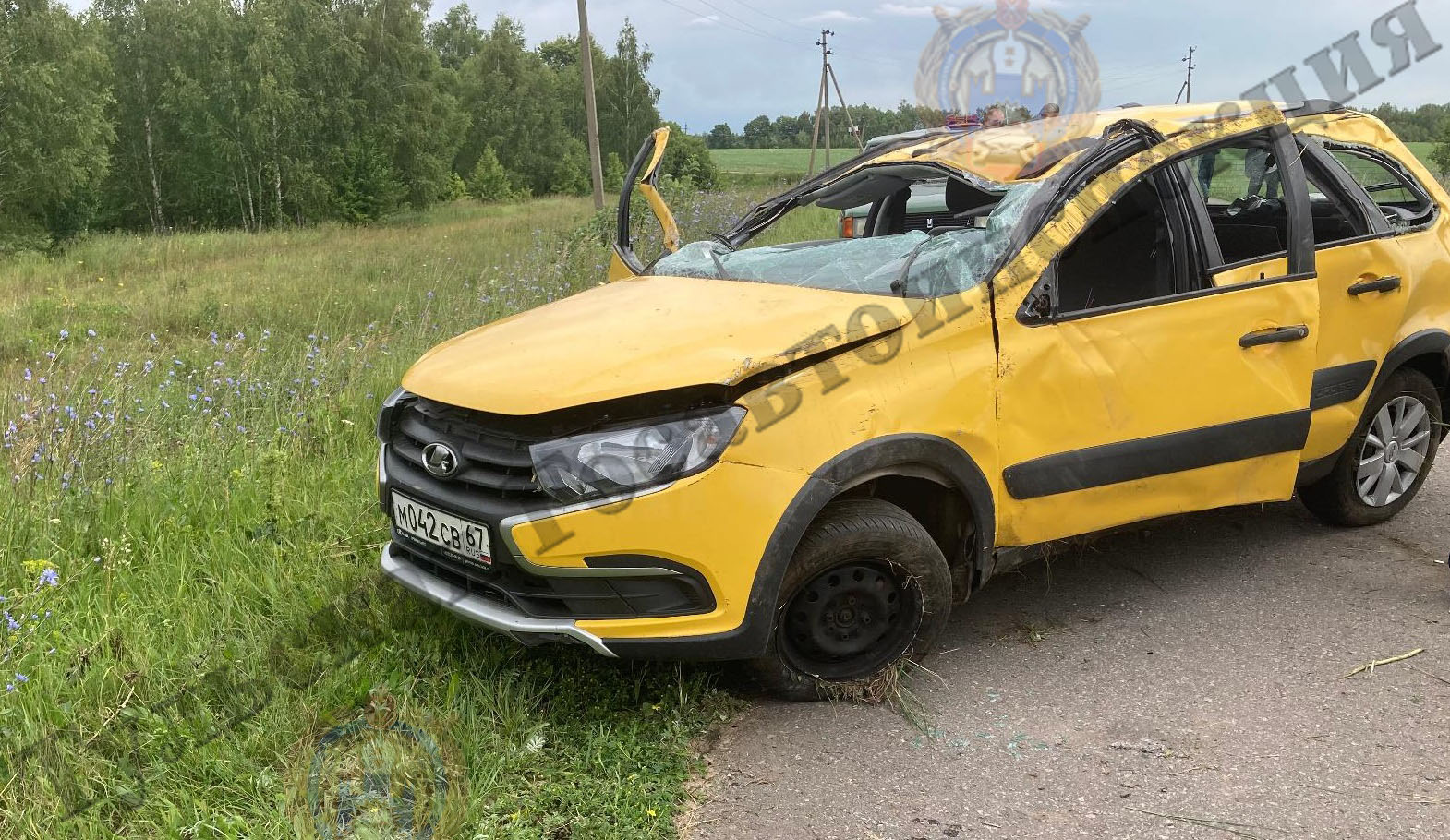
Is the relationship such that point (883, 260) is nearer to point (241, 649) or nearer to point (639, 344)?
point (639, 344)

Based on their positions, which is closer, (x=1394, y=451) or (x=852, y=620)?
(x=852, y=620)

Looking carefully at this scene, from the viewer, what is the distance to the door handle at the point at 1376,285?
3578 mm

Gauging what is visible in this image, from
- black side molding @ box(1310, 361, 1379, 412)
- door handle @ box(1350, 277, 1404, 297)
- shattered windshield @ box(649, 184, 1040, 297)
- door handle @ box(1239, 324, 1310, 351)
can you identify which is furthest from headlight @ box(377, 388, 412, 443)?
door handle @ box(1350, 277, 1404, 297)

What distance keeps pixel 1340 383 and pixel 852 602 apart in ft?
6.95

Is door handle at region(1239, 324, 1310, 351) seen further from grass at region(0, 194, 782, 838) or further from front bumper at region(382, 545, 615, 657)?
front bumper at region(382, 545, 615, 657)

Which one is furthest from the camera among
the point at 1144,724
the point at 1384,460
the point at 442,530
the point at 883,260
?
the point at 1384,460

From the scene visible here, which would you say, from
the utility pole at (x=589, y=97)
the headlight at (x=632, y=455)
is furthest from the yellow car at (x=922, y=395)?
the utility pole at (x=589, y=97)

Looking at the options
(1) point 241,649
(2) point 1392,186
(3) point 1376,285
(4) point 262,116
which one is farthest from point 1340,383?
(4) point 262,116

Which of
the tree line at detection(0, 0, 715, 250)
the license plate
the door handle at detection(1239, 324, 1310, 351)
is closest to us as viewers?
the license plate

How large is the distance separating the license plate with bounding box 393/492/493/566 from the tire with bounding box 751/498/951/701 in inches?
31.3

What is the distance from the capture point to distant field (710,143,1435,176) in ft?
144

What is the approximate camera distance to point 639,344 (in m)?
2.64

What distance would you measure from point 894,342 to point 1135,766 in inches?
49.9

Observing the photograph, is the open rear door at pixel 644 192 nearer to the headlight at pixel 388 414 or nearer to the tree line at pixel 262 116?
the headlight at pixel 388 414
